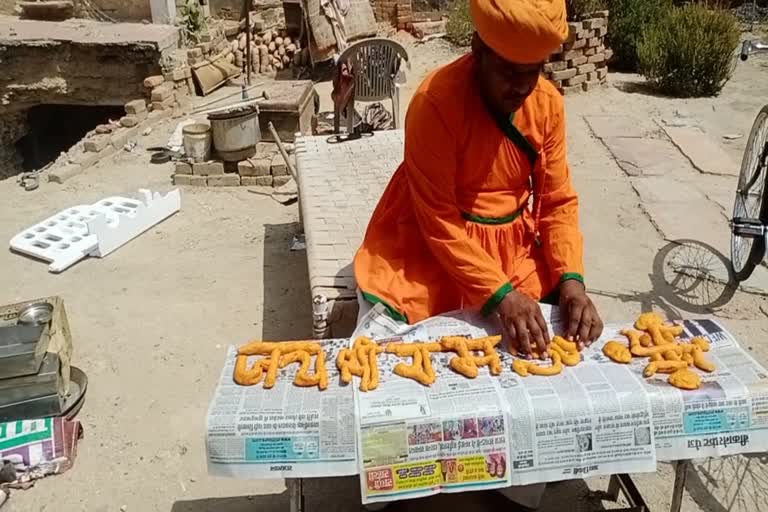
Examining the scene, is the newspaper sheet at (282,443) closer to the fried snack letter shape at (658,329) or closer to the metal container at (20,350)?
the fried snack letter shape at (658,329)

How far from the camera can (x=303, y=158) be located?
180 inches

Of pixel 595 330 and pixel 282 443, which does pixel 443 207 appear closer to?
pixel 595 330

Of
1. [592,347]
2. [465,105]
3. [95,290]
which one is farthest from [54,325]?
[592,347]

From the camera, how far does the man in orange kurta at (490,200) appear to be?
2.10 meters

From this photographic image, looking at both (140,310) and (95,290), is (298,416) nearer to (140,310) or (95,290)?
(140,310)

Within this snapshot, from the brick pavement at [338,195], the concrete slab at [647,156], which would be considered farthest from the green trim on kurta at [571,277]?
the concrete slab at [647,156]

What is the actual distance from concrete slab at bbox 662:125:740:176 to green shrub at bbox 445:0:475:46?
4.36m

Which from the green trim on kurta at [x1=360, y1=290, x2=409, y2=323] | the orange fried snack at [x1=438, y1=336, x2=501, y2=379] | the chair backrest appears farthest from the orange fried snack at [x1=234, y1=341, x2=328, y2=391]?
the chair backrest

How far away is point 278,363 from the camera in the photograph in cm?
212

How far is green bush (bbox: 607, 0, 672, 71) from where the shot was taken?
9203 millimetres

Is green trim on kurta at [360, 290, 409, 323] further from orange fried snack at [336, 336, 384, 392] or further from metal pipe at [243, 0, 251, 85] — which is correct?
metal pipe at [243, 0, 251, 85]

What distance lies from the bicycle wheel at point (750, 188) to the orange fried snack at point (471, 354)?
2.34 metres

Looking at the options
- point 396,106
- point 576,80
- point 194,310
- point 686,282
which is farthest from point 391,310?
point 576,80

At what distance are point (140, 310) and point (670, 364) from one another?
306cm
